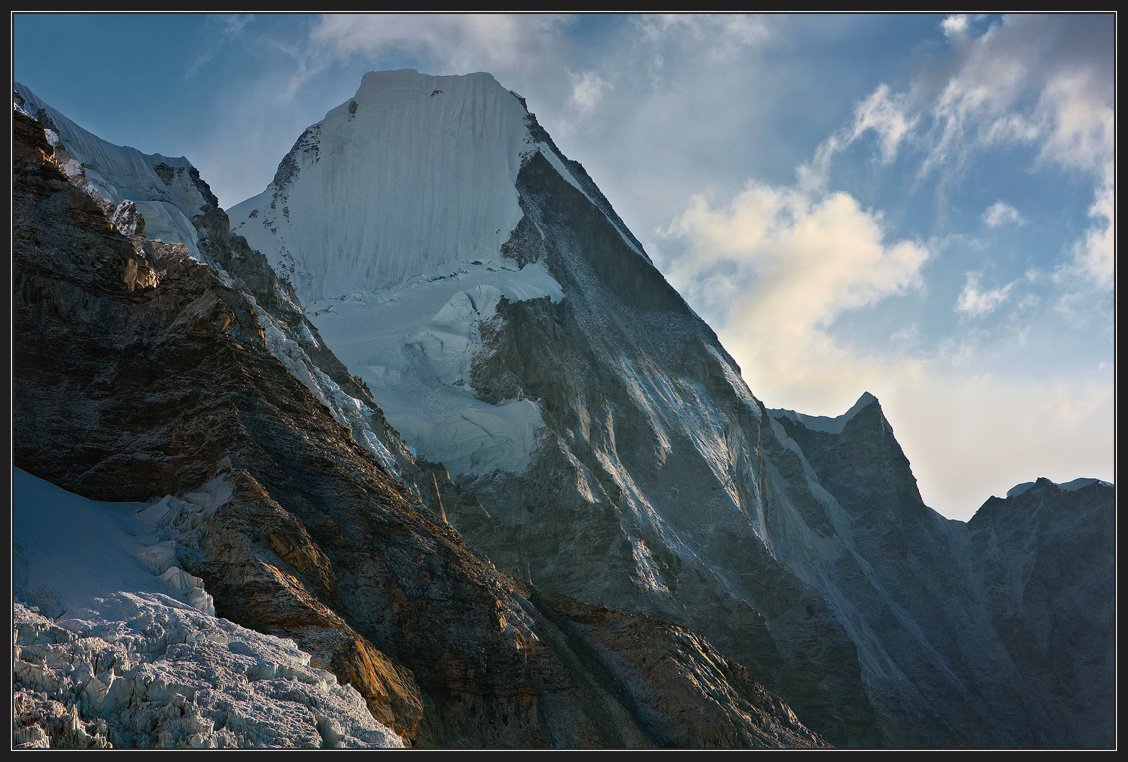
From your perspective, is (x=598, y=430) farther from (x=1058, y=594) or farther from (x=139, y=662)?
(x=1058, y=594)

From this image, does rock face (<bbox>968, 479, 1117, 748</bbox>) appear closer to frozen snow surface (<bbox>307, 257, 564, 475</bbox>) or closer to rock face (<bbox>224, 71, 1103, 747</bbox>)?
rock face (<bbox>224, 71, 1103, 747</bbox>)

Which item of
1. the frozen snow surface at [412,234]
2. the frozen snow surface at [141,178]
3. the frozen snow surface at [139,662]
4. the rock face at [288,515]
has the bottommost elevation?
the frozen snow surface at [139,662]

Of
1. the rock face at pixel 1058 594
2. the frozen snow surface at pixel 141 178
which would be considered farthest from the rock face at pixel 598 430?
the frozen snow surface at pixel 141 178

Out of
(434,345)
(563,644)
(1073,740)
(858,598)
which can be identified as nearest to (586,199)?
(434,345)

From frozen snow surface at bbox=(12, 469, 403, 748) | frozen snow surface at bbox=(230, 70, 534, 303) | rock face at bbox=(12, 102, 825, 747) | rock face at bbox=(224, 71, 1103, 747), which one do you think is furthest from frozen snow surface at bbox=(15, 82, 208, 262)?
frozen snow surface at bbox=(230, 70, 534, 303)

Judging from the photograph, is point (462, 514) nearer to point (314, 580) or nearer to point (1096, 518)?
point (314, 580)

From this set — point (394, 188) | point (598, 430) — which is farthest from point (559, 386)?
point (394, 188)

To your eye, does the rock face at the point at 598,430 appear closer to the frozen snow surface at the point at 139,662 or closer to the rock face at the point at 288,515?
the rock face at the point at 288,515
